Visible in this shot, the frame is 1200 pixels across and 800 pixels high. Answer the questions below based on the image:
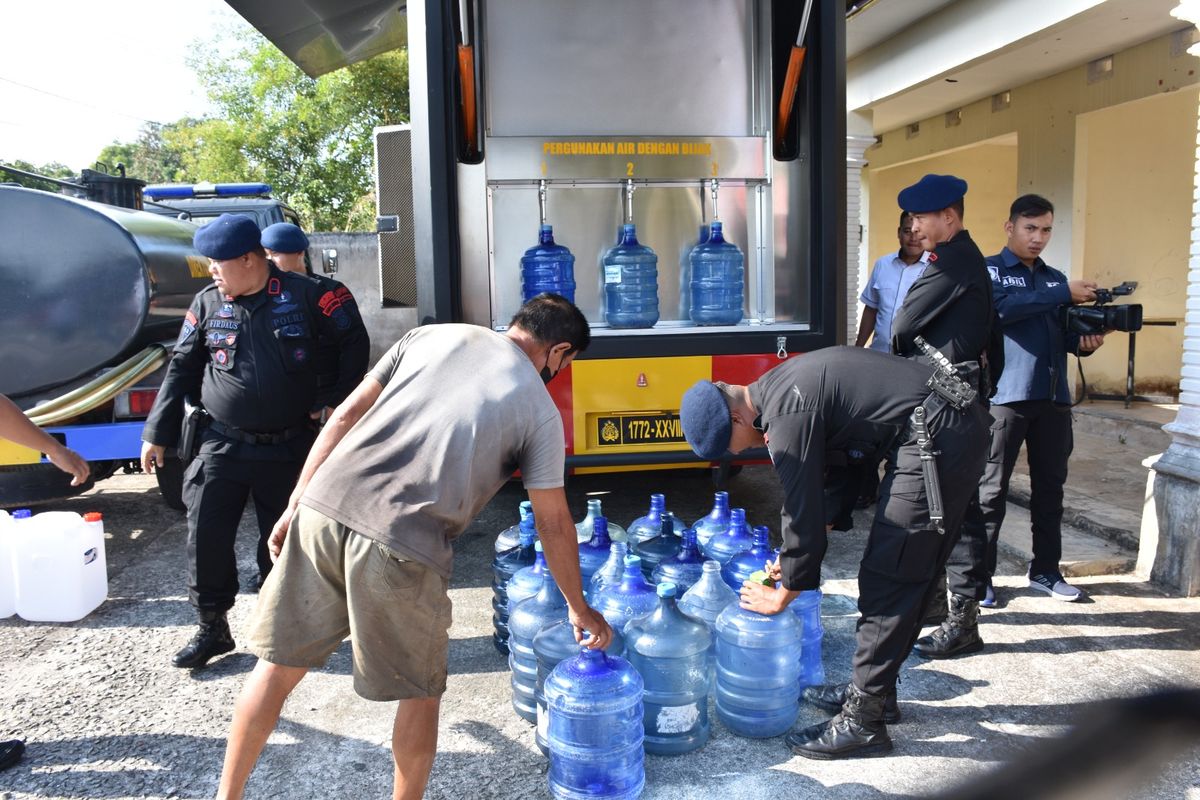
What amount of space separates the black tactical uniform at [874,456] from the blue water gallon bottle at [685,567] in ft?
2.64

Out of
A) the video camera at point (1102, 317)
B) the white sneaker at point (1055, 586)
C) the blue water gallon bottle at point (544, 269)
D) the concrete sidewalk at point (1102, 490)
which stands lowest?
the white sneaker at point (1055, 586)

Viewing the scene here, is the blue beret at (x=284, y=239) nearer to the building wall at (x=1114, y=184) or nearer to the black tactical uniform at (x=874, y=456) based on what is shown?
the black tactical uniform at (x=874, y=456)

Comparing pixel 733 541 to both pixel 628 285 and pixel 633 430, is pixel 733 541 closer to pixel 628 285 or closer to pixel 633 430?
pixel 633 430

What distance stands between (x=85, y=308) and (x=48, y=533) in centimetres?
170

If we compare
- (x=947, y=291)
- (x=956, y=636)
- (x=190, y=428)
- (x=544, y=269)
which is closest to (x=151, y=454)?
(x=190, y=428)

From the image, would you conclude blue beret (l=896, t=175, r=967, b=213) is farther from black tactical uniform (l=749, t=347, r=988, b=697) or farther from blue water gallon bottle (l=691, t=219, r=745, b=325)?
blue water gallon bottle (l=691, t=219, r=745, b=325)

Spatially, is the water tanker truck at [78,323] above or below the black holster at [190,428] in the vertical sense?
above

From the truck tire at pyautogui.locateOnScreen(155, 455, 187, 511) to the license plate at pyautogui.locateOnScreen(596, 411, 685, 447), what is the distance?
3.02 m

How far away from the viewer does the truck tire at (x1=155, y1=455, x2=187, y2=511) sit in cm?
595

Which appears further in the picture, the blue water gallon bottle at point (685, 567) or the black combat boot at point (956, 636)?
the black combat boot at point (956, 636)

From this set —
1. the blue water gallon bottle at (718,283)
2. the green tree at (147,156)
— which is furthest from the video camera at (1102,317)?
the green tree at (147,156)

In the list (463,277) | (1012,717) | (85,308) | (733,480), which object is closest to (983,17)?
(733,480)

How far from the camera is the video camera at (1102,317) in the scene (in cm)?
414

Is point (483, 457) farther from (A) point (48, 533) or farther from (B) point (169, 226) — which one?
(B) point (169, 226)
